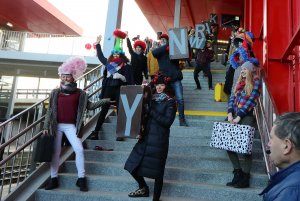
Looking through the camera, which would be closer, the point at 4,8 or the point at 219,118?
the point at 219,118

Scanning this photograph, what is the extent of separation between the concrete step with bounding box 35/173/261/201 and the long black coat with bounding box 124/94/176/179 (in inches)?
16.3

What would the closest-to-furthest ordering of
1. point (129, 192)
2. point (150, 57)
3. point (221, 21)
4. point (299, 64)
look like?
point (129, 192)
point (299, 64)
point (150, 57)
point (221, 21)

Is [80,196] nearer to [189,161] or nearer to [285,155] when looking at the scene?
[189,161]

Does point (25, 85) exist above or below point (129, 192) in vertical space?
above

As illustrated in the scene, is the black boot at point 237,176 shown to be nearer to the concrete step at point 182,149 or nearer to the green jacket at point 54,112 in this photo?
the concrete step at point 182,149

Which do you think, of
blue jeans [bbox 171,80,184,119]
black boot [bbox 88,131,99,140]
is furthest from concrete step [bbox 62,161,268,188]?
blue jeans [bbox 171,80,184,119]

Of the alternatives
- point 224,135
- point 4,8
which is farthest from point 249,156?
point 4,8

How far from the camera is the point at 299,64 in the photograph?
5570 mm

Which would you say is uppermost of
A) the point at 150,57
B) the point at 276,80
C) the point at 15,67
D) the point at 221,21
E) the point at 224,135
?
the point at 221,21

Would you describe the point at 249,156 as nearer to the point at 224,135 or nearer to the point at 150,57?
the point at 224,135

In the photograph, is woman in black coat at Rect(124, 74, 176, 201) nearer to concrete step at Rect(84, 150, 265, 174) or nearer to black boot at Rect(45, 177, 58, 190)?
concrete step at Rect(84, 150, 265, 174)

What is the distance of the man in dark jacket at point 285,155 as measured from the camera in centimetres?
134

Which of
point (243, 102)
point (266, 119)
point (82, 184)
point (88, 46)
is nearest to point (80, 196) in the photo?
point (82, 184)

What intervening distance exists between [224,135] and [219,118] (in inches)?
85.4
